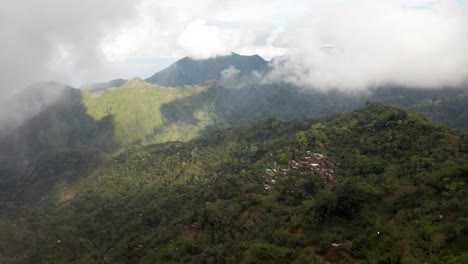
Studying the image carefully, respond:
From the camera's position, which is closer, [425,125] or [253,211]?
[253,211]

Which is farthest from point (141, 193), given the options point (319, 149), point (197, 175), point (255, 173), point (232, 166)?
point (319, 149)

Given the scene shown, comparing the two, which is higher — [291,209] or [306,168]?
[306,168]

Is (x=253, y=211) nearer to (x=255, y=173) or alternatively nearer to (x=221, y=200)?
(x=221, y=200)

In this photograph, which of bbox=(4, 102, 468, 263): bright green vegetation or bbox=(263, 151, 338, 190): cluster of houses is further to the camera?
bbox=(263, 151, 338, 190): cluster of houses

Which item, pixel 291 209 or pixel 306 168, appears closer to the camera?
pixel 291 209

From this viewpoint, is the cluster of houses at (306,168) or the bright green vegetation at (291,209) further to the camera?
the cluster of houses at (306,168)
